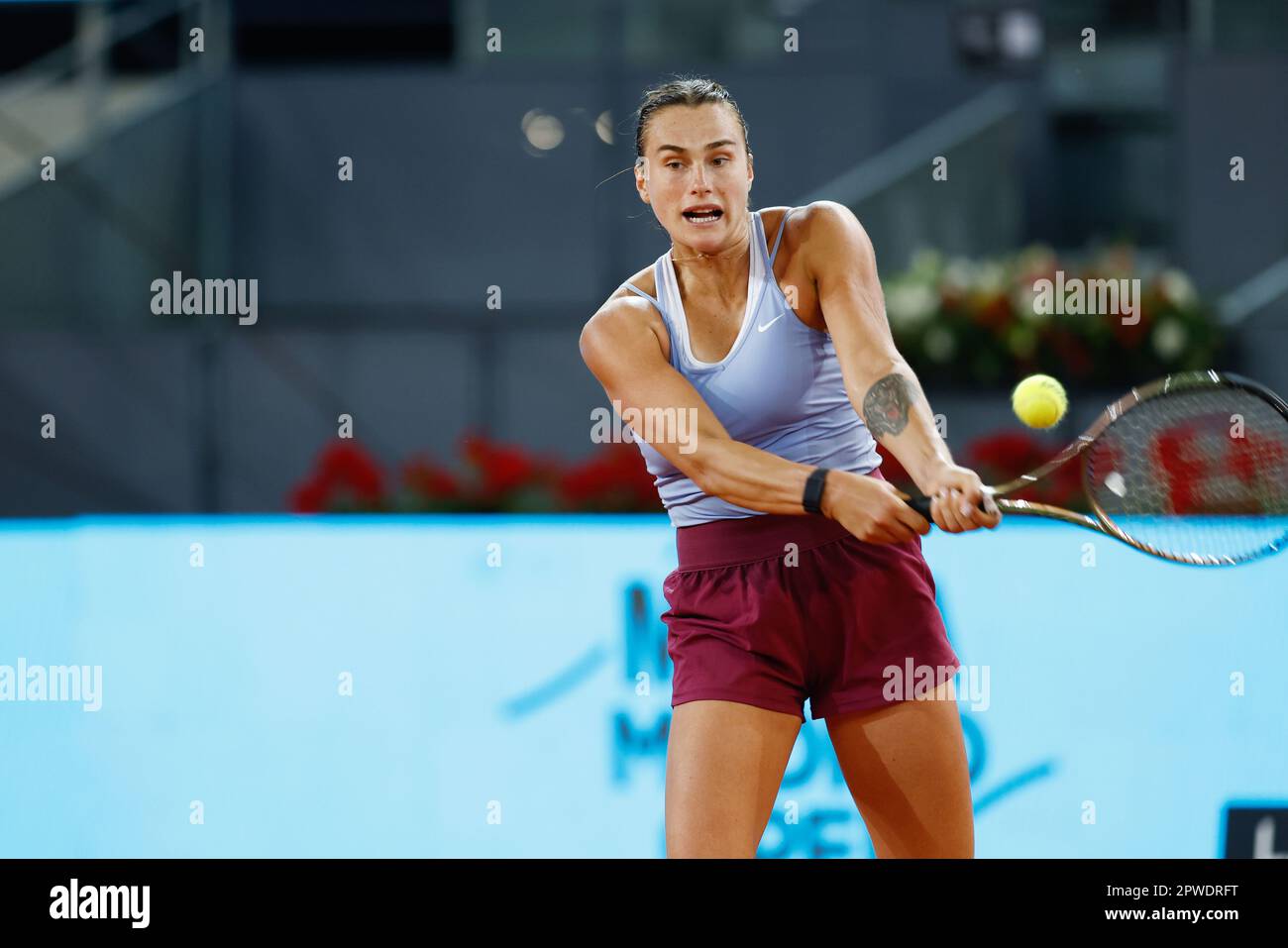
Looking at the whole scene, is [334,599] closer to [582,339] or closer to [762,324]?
[582,339]

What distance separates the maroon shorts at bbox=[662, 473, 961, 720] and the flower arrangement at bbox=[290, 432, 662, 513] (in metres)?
1.46

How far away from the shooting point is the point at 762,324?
2.12m

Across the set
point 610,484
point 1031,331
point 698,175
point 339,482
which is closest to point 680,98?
point 698,175

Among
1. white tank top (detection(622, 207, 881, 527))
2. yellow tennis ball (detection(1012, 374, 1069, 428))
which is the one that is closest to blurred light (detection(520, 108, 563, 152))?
white tank top (detection(622, 207, 881, 527))

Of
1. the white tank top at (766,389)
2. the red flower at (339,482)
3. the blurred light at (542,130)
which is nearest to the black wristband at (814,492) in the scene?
the white tank top at (766,389)

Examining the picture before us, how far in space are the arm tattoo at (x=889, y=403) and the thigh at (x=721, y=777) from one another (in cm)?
42

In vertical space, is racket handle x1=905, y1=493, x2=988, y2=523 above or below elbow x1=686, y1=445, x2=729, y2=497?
below

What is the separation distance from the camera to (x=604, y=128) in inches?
210

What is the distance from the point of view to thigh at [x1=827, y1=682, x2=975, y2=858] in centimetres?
204

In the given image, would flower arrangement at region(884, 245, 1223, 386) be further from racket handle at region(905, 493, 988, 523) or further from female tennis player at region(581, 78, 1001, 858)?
racket handle at region(905, 493, 988, 523)

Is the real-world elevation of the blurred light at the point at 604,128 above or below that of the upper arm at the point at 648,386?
above

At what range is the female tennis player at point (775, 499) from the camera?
2004 mm

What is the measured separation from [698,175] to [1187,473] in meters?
0.87

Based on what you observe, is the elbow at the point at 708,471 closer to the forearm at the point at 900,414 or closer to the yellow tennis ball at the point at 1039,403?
the forearm at the point at 900,414
